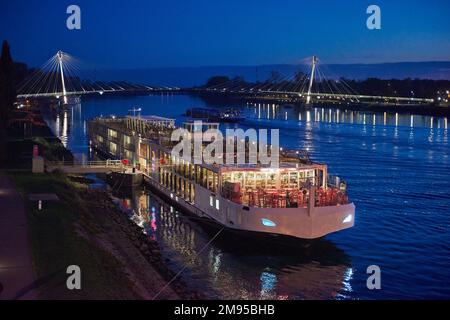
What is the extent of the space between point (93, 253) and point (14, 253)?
1.74m

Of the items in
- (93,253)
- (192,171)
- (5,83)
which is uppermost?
(5,83)

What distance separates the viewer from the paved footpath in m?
10.2

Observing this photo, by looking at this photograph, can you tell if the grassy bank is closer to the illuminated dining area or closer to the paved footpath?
the paved footpath

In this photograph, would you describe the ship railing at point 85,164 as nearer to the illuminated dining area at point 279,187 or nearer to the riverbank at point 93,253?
the riverbank at point 93,253

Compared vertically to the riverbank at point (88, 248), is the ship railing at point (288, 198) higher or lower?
higher

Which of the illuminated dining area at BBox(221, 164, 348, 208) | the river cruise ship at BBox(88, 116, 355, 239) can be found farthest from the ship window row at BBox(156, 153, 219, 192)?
the illuminated dining area at BBox(221, 164, 348, 208)

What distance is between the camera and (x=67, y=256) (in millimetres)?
12562

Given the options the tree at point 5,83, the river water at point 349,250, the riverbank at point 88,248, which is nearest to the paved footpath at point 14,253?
the riverbank at point 88,248

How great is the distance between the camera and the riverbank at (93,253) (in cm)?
1112

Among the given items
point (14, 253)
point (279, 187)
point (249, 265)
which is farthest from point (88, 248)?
point (279, 187)

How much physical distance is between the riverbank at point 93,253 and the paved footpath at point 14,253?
0.17 metres

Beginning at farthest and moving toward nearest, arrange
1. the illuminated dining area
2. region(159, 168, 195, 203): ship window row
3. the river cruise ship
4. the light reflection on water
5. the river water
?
1. region(159, 168, 195, 203): ship window row
2. the illuminated dining area
3. the river cruise ship
4. the river water
5. the light reflection on water

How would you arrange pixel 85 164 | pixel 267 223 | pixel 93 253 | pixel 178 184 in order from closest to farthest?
1. pixel 93 253
2. pixel 267 223
3. pixel 178 184
4. pixel 85 164

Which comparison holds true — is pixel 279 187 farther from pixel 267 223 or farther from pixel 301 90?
pixel 301 90
